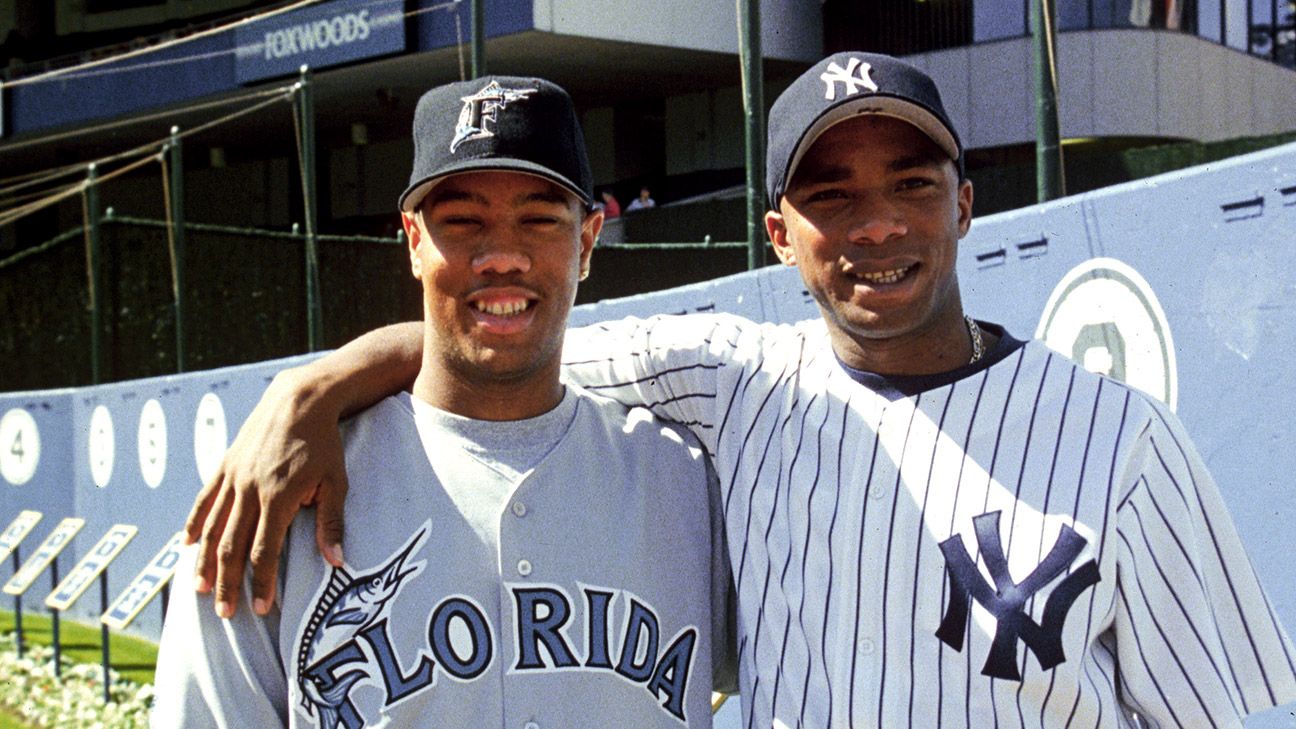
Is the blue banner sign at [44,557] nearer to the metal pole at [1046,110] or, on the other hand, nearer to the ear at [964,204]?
the metal pole at [1046,110]

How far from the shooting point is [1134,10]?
722 inches

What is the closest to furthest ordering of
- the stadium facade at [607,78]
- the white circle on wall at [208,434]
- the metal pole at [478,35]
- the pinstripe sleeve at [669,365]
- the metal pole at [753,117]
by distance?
1. the pinstripe sleeve at [669,365]
2. the metal pole at [753,117]
3. the white circle on wall at [208,434]
4. the metal pole at [478,35]
5. the stadium facade at [607,78]

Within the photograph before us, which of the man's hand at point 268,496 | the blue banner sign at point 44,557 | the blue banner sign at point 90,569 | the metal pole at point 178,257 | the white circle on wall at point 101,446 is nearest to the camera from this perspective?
the man's hand at point 268,496

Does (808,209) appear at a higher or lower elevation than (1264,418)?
higher

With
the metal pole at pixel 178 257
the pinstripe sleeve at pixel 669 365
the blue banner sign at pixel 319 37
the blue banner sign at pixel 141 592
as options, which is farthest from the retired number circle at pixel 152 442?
the blue banner sign at pixel 319 37

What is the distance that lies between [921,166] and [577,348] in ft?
A: 2.64

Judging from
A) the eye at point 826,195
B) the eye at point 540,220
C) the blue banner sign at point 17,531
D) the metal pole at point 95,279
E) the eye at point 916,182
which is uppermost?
the eye at point 916,182

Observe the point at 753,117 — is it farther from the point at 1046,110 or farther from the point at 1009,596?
the point at 1009,596

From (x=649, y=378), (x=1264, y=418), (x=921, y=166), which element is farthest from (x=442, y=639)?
(x=1264, y=418)

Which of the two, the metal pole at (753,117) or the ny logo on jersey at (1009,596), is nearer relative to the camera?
the ny logo on jersey at (1009,596)

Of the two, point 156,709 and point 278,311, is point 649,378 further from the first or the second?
point 278,311

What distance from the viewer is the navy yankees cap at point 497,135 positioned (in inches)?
85.7

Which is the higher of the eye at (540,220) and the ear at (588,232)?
the eye at (540,220)

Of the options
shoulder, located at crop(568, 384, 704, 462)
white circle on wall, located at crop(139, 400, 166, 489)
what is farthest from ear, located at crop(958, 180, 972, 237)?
white circle on wall, located at crop(139, 400, 166, 489)
